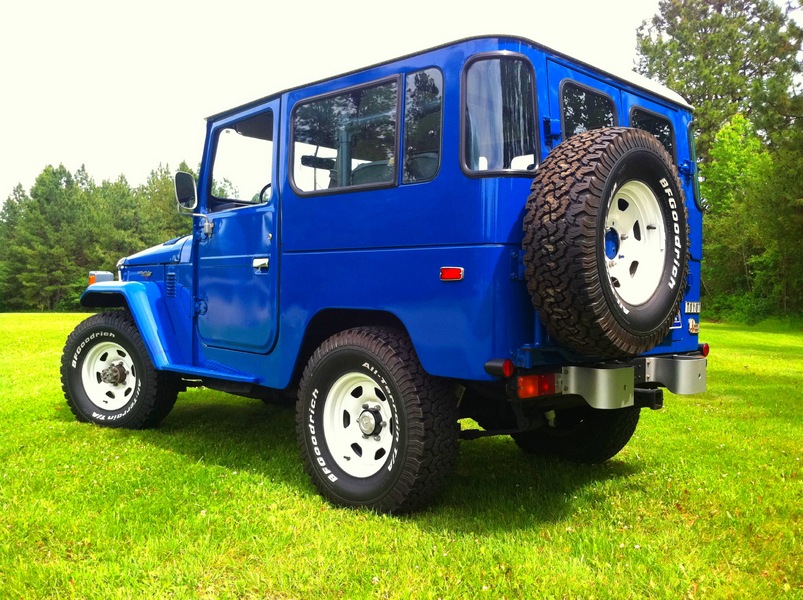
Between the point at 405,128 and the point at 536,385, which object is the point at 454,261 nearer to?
the point at 536,385

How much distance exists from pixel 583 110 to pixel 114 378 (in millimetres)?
4414

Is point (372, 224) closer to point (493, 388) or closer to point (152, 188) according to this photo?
point (493, 388)

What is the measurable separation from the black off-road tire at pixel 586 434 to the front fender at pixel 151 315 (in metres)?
2.85

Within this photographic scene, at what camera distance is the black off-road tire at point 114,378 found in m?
5.82

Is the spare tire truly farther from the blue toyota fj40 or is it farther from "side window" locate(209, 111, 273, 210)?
"side window" locate(209, 111, 273, 210)

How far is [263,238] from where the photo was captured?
192 inches

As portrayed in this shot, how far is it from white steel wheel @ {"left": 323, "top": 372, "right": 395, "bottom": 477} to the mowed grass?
322 millimetres

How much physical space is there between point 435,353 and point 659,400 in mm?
1409

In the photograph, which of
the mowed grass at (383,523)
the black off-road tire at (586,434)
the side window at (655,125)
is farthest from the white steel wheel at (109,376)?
the side window at (655,125)

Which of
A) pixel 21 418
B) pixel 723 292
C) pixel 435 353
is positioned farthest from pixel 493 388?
pixel 723 292

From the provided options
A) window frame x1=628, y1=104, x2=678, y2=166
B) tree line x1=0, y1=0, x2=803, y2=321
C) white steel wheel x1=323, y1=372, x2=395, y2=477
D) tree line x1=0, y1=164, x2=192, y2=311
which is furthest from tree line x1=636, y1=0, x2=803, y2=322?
A: tree line x1=0, y1=164, x2=192, y2=311

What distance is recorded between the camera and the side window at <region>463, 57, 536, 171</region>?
374 cm

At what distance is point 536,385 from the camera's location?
369 centimetres

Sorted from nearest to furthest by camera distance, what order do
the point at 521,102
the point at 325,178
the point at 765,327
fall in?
the point at 521,102, the point at 325,178, the point at 765,327
